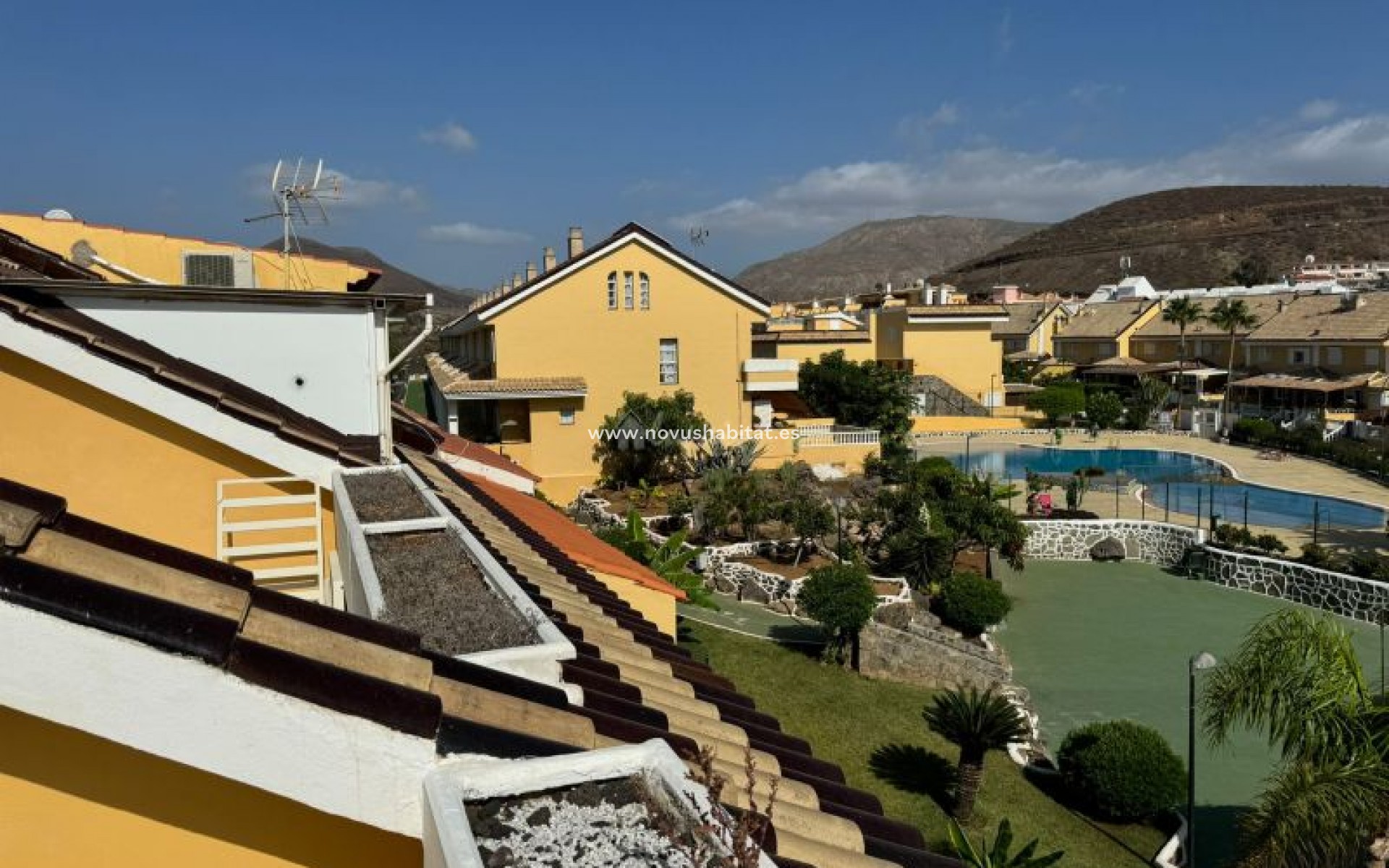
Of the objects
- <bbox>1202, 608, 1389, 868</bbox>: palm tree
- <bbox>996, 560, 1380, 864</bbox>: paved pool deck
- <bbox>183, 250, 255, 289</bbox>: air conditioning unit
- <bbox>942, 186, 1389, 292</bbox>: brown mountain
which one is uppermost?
<bbox>942, 186, 1389, 292</bbox>: brown mountain

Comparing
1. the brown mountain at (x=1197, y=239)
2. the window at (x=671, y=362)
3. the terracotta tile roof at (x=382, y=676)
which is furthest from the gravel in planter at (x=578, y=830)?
the brown mountain at (x=1197, y=239)

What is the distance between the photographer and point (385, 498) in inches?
244

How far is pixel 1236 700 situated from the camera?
9.17 m

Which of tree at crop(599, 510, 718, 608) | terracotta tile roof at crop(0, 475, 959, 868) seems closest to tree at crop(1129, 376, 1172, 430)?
tree at crop(599, 510, 718, 608)

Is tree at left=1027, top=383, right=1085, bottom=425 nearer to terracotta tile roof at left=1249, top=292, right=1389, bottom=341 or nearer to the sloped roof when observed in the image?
terracotta tile roof at left=1249, top=292, right=1389, bottom=341

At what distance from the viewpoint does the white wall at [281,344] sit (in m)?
8.04

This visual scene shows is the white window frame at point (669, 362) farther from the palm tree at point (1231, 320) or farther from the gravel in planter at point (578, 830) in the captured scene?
the palm tree at point (1231, 320)

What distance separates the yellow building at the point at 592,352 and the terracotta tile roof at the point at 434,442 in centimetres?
1451

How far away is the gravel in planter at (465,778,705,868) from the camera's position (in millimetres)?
2025

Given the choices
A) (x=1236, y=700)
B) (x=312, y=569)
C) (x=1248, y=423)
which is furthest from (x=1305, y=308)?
(x=312, y=569)

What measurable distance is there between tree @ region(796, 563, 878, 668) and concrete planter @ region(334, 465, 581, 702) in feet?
38.0

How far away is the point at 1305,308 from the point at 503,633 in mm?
63238

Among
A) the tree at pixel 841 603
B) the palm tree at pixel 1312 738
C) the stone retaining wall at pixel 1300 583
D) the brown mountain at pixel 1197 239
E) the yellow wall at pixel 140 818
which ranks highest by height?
the brown mountain at pixel 1197 239

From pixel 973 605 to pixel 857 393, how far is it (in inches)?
1002
